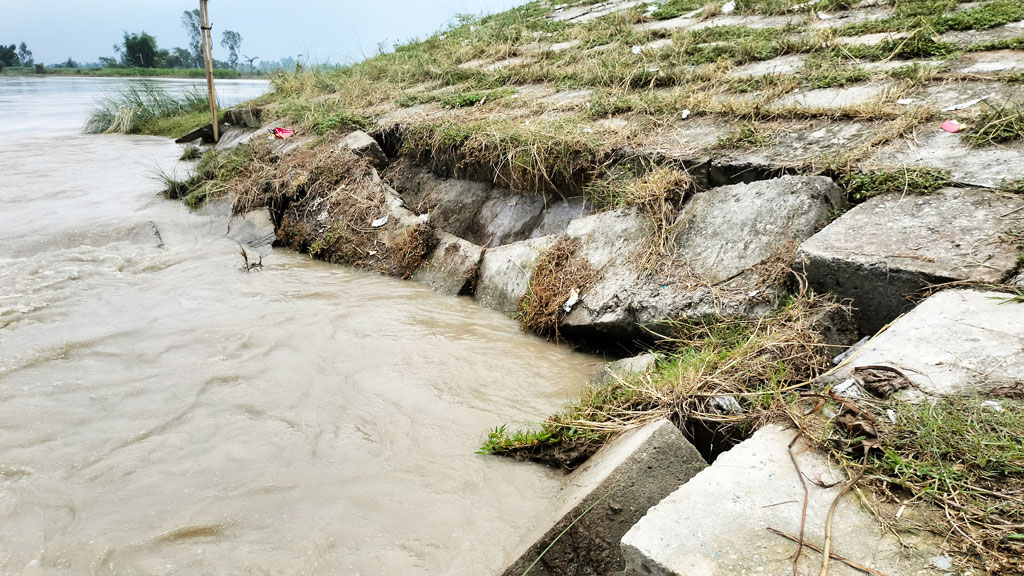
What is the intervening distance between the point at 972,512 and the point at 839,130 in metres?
2.48

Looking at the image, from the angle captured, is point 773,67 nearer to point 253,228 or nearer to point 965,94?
point 965,94

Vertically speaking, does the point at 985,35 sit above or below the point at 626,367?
above

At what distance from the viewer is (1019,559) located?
4.27ft

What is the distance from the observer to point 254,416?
265cm

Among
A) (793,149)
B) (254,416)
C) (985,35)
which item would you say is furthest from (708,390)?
(985,35)

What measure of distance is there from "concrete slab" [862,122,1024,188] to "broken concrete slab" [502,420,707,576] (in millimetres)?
1899

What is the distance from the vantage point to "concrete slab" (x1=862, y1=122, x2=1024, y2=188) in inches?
106

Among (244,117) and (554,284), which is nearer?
(554,284)

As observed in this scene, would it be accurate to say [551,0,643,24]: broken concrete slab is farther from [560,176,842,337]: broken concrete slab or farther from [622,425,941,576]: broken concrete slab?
[622,425,941,576]: broken concrete slab

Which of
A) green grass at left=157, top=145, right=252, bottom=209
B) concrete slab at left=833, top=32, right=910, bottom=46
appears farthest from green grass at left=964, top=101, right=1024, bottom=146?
green grass at left=157, top=145, right=252, bottom=209

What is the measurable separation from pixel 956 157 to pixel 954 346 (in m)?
1.39

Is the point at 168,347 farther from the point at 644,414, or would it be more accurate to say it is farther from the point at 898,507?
the point at 898,507

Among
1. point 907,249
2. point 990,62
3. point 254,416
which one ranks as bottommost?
point 254,416

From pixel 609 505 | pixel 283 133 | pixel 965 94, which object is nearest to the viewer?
pixel 609 505
